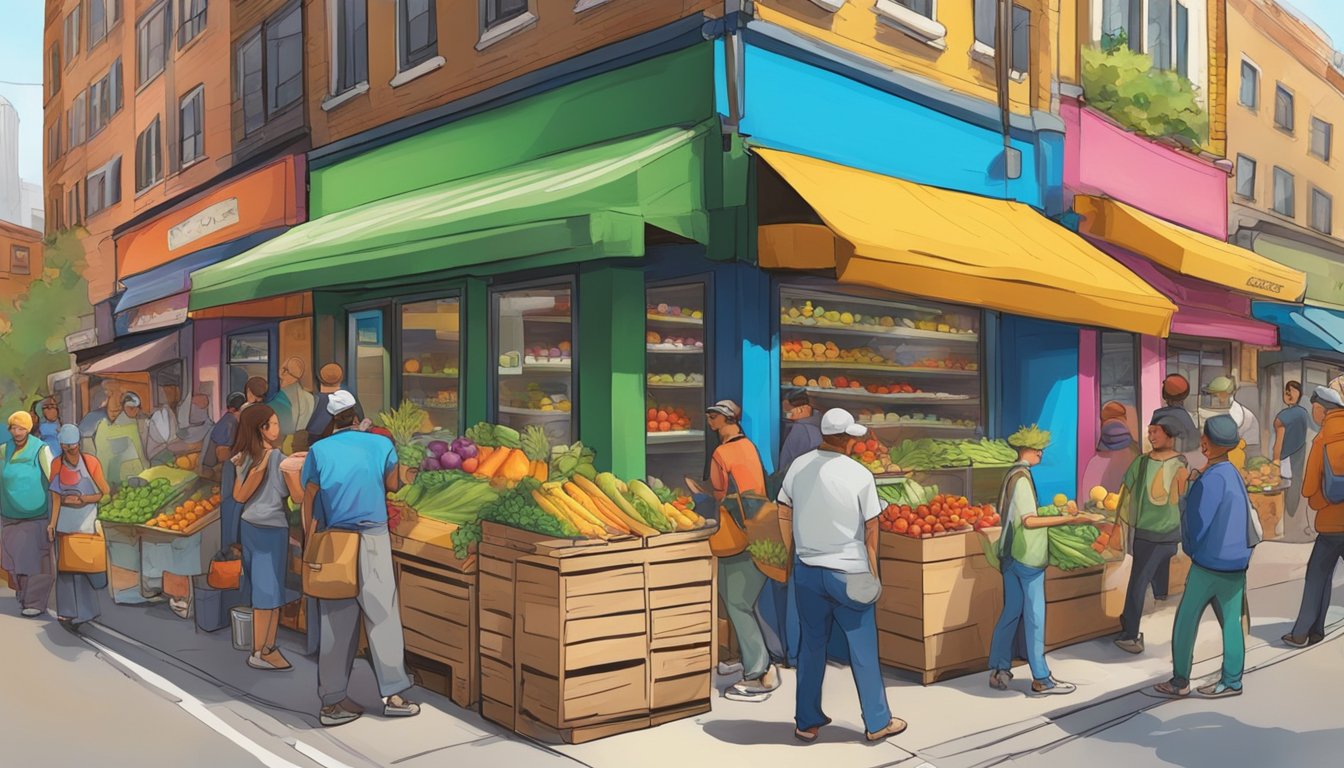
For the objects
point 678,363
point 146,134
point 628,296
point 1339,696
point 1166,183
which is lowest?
point 1339,696

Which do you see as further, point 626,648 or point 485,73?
point 485,73

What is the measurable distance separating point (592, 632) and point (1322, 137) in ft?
39.6

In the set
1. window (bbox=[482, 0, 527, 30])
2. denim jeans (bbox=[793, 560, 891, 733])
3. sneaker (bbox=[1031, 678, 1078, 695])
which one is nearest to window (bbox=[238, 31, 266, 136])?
window (bbox=[482, 0, 527, 30])

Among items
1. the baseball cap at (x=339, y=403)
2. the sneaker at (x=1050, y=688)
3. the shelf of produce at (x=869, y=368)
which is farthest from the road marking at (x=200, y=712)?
the shelf of produce at (x=869, y=368)

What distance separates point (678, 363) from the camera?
8375 mm

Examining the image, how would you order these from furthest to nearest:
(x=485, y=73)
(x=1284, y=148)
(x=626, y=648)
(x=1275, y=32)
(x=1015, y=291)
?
(x=1284, y=148), (x=1275, y=32), (x=485, y=73), (x=1015, y=291), (x=626, y=648)

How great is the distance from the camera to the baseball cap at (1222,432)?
5914 millimetres

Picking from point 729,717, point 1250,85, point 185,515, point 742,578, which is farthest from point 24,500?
point 1250,85

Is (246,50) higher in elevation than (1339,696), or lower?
higher

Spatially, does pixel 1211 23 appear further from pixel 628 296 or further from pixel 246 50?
pixel 246 50

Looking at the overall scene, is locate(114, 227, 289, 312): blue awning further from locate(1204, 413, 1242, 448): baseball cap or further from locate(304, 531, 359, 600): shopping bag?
locate(1204, 413, 1242, 448): baseball cap

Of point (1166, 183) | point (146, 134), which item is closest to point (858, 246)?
point (1166, 183)

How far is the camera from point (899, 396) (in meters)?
9.27

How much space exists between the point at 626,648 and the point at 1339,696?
5.21 meters
